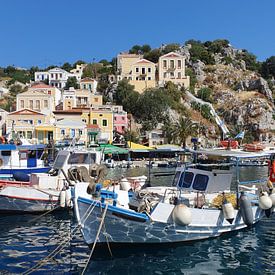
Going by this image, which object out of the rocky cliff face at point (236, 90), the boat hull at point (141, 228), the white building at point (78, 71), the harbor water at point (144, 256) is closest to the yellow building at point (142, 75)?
the white building at point (78, 71)

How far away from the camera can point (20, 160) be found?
25.0 meters

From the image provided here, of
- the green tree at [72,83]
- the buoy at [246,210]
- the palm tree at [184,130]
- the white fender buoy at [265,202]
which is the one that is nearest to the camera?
the buoy at [246,210]

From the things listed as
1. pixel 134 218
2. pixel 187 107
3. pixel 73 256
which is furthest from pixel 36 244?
pixel 187 107

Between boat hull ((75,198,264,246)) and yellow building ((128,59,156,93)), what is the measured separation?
72.1 metres

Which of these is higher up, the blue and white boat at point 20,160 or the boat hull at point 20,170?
the blue and white boat at point 20,160

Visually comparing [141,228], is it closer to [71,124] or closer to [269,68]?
[71,124]

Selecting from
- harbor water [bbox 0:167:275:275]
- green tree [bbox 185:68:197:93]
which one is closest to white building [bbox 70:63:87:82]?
green tree [bbox 185:68:197:93]

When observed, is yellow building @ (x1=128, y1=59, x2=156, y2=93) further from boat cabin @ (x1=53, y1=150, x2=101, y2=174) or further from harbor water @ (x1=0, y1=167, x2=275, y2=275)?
harbor water @ (x1=0, y1=167, x2=275, y2=275)

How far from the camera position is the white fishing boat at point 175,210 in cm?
1262

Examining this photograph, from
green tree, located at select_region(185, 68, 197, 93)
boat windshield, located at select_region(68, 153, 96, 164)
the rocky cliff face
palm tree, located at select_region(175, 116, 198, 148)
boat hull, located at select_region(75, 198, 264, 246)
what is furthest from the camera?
green tree, located at select_region(185, 68, 197, 93)

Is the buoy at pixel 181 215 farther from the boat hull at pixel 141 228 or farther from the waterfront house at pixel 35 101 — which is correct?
the waterfront house at pixel 35 101

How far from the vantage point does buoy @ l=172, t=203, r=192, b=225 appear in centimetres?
1292

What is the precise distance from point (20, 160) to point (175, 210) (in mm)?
14896

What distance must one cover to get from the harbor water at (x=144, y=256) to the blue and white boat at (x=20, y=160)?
8338 millimetres
